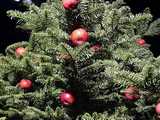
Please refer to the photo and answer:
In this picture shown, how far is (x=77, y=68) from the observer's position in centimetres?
239

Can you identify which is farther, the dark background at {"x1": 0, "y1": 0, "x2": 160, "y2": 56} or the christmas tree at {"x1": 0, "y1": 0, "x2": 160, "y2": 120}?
the dark background at {"x1": 0, "y1": 0, "x2": 160, "y2": 56}

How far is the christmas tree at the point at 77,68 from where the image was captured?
7.75 ft

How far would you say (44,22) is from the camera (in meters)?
2.61

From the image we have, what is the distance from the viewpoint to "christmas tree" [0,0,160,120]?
7.75ft

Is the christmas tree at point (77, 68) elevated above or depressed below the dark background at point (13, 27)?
below

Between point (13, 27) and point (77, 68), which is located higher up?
point (13, 27)

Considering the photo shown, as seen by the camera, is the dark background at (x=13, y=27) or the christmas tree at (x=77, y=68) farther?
the dark background at (x=13, y=27)

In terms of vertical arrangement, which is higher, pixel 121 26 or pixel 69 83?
pixel 121 26

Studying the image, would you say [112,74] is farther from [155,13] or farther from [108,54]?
[155,13]

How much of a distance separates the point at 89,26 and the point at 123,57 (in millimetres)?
339

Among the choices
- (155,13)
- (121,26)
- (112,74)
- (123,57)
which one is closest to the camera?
(112,74)

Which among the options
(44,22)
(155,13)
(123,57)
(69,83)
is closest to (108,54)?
A: (123,57)

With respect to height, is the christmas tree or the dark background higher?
the dark background

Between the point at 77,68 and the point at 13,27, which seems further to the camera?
the point at 13,27
